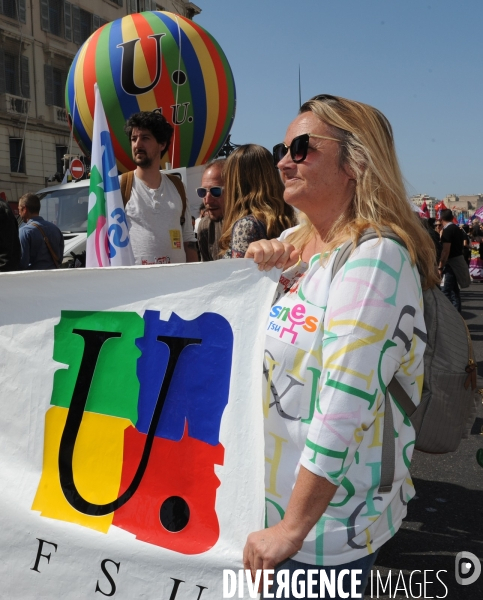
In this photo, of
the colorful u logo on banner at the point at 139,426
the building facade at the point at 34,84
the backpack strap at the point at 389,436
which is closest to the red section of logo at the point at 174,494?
the colorful u logo on banner at the point at 139,426

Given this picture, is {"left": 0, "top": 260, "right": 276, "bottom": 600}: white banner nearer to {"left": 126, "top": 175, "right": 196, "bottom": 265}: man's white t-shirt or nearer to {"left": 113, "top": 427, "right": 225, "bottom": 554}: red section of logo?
{"left": 113, "top": 427, "right": 225, "bottom": 554}: red section of logo

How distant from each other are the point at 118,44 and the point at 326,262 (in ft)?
16.4

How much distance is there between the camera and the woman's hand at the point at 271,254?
1.74m

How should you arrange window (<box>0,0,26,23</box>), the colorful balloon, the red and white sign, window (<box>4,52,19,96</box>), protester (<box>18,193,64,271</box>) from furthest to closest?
window (<box>4,52,19,96</box>), window (<box>0,0,26,23</box>), the red and white sign, protester (<box>18,193,64,271</box>), the colorful balloon

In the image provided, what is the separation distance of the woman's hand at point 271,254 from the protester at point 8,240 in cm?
438

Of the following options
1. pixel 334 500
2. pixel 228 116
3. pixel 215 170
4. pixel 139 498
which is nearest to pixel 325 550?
pixel 334 500

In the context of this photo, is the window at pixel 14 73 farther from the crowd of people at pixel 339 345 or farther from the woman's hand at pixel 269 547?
the woman's hand at pixel 269 547

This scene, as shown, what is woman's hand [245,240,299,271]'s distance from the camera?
1737 millimetres

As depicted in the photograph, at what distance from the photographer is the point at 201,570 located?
1.63 meters

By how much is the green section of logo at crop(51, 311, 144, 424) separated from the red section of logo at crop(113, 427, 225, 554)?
0.11 m

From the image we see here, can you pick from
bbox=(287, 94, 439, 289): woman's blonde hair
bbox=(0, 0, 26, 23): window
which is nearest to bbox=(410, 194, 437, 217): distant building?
bbox=(287, 94, 439, 289): woman's blonde hair

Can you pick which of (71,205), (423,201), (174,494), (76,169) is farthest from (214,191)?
(423,201)

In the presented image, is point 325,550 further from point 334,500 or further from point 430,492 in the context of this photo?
point 430,492
